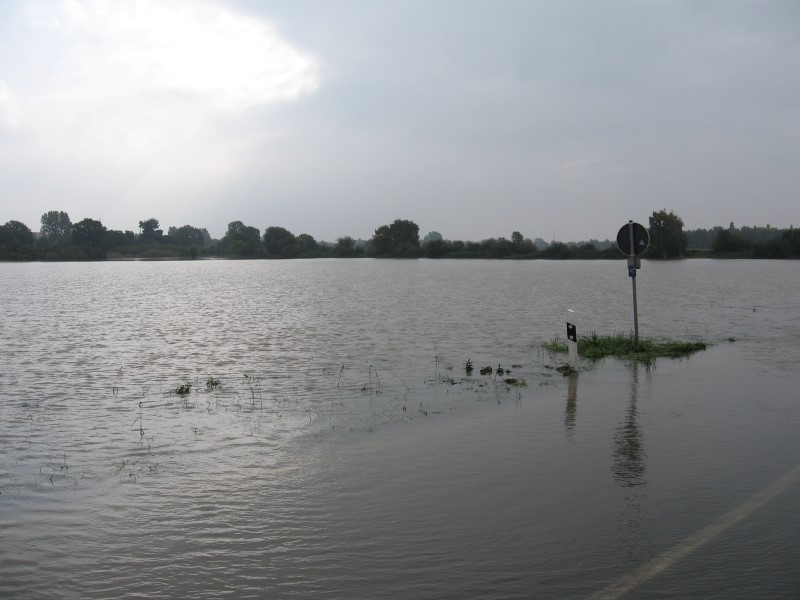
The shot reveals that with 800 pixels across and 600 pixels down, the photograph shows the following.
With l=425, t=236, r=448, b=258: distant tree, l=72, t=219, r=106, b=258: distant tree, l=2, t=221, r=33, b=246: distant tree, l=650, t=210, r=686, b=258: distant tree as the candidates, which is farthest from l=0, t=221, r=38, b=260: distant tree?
l=650, t=210, r=686, b=258: distant tree

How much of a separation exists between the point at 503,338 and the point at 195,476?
589 inches

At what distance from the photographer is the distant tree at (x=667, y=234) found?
14475 cm

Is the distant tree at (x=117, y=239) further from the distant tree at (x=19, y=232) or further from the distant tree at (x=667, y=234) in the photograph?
the distant tree at (x=667, y=234)

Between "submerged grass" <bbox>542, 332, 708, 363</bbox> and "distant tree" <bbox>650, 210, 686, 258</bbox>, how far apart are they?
13482cm

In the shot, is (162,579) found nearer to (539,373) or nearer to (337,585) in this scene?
(337,585)

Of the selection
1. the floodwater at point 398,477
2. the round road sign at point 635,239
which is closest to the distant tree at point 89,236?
the floodwater at point 398,477

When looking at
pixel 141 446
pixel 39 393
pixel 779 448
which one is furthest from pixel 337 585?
pixel 39 393

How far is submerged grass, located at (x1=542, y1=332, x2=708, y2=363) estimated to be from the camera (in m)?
16.7

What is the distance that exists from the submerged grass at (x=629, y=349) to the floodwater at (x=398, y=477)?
0.67m

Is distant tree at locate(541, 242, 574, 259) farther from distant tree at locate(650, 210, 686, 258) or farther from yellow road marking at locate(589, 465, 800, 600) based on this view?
yellow road marking at locate(589, 465, 800, 600)

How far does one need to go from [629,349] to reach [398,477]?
11.6 m

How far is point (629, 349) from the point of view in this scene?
17.4 metres

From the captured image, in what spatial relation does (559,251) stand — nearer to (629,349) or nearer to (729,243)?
(729,243)

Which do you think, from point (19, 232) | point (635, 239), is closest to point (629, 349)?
point (635, 239)
